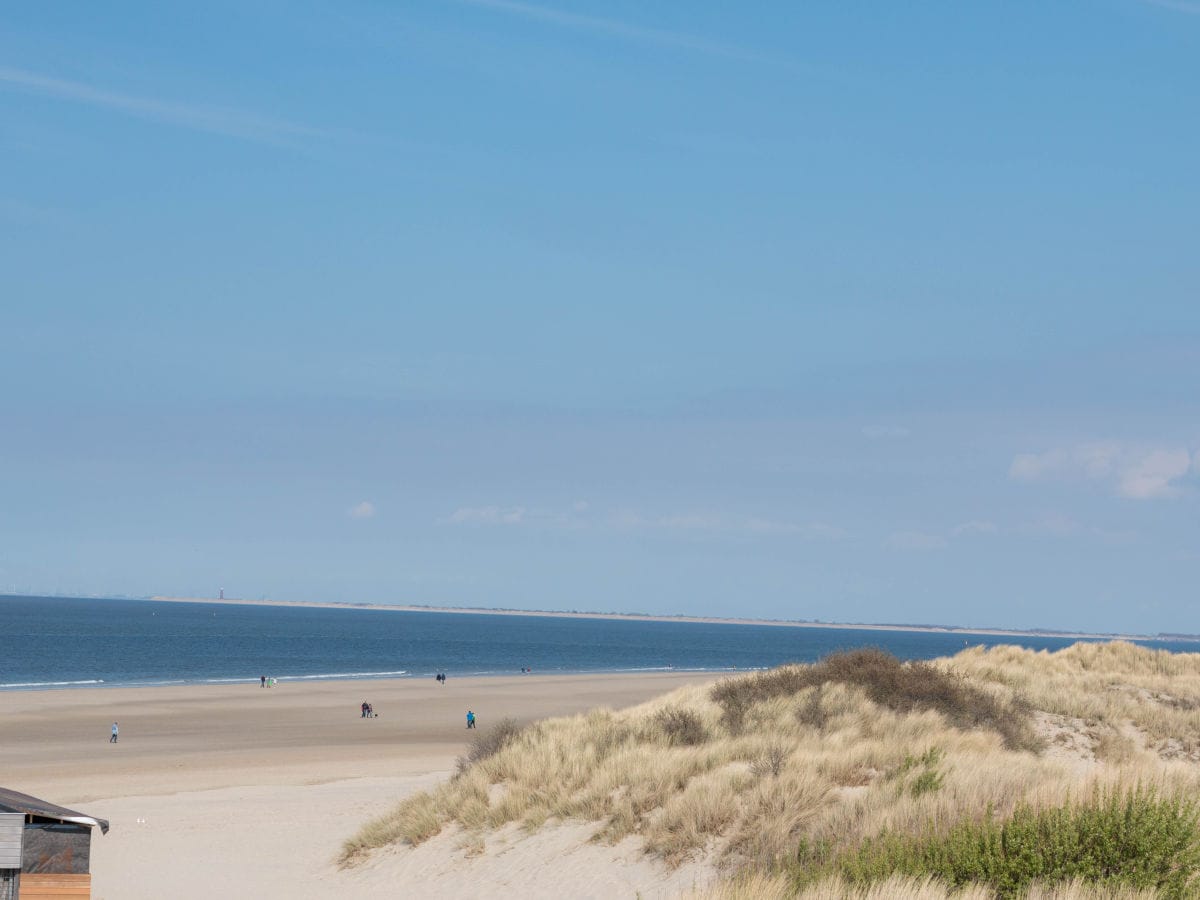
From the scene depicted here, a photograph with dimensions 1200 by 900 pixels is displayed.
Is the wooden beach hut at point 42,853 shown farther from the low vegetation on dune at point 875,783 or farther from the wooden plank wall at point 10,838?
the low vegetation on dune at point 875,783

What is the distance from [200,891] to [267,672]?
7088 cm

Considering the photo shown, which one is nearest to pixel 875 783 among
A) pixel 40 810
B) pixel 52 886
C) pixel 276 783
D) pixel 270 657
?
pixel 52 886

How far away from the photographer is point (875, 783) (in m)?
13.9

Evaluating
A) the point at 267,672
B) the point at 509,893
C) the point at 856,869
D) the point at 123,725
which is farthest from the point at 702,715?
the point at 267,672

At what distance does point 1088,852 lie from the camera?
8.75 metres

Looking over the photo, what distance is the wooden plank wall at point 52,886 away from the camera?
10719mm

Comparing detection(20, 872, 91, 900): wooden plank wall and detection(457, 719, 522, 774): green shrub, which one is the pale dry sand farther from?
detection(20, 872, 91, 900): wooden plank wall

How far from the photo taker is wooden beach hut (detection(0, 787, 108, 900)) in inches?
418

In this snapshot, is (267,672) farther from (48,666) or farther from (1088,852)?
(1088,852)

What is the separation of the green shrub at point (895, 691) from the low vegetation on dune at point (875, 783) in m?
0.05

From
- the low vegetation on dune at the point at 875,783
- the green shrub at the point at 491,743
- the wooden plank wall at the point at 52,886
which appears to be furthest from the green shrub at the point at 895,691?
the wooden plank wall at the point at 52,886

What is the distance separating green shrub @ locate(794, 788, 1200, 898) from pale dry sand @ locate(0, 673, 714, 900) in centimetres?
A: 407

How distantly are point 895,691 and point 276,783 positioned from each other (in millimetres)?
16158

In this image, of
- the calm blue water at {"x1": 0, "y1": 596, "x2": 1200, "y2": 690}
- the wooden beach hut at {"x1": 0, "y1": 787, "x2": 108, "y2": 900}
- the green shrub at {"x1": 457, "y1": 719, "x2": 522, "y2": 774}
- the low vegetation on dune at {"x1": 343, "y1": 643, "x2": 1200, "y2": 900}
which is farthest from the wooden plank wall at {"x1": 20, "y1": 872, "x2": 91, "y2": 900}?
the calm blue water at {"x1": 0, "y1": 596, "x2": 1200, "y2": 690}
